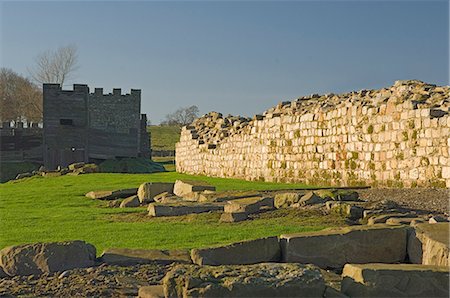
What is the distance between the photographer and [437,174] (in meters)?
13.1

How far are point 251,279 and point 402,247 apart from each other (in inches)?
101

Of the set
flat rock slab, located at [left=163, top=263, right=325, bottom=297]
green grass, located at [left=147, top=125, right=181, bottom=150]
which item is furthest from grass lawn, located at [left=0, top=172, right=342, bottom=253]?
green grass, located at [left=147, top=125, right=181, bottom=150]

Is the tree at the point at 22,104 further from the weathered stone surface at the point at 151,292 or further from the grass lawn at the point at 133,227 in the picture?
the weathered stone surface at the point at 151,292

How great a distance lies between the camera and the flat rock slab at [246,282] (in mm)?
4824

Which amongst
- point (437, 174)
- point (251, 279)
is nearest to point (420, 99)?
point (437, 174)

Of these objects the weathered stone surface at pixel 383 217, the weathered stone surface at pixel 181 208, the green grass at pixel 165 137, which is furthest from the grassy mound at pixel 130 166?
the green grass at pixel 165 137

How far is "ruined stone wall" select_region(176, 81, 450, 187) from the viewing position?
537 inches

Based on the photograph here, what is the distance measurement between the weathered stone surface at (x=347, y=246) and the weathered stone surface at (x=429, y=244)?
0.52 feet

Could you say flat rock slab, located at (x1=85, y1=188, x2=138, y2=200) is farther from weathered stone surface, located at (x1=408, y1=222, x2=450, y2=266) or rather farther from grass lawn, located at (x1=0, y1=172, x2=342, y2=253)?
weathered stone surface, located at (x1=408, y1=222, x2=450, y2=266)

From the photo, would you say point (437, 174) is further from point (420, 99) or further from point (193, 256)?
point (193, 256)

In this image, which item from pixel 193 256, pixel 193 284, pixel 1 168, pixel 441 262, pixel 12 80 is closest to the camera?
pixel 193 284

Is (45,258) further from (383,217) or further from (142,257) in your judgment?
(383,217)

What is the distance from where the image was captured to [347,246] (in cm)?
Answer: 660

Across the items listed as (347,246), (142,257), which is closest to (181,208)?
(142,257)
